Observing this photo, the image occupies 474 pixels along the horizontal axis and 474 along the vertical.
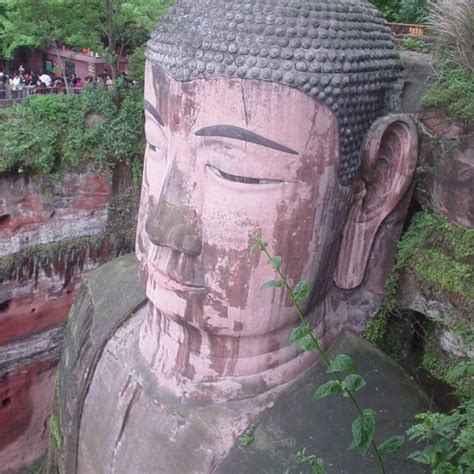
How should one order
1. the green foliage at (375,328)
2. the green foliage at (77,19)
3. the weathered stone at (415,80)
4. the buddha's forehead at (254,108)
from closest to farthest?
the buddha's forehead at (254,108) < the weathered stone at (415,80) < the green foliage at (375,328) < the green foliage at (77,19)

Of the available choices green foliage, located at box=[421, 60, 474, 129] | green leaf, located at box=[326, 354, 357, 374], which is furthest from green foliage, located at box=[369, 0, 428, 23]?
green leaf, located at box=[326, 354, 357, 374]

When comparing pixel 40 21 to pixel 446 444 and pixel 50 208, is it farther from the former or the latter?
pixel 446 444

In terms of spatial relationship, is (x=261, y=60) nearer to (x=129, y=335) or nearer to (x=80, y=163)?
(x=129, y=335)

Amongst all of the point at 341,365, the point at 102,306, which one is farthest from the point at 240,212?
the point at 102,306

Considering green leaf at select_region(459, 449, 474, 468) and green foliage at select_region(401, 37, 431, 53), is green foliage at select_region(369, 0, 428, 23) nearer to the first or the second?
green foliage at select_region(401, 37, 431, 53)

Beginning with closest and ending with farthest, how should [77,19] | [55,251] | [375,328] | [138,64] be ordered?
[375,328], [55,251], [138,64], [77,19]

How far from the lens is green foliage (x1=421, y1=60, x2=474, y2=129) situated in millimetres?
2848

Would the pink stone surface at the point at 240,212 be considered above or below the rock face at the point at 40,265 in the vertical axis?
above

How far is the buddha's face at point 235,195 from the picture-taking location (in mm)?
2547

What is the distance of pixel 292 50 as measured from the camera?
254 centimetres

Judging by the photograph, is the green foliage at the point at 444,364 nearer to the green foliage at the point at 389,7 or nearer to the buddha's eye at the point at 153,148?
the buddha's eye at the point at 153,148

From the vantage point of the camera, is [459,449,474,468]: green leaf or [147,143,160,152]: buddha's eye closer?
[459,449,474,468]: green leaf

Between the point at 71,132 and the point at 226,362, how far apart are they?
239 inches

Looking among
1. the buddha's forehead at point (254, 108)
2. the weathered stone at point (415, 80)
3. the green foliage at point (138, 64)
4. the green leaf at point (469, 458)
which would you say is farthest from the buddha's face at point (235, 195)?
the green foliage at point (138, 64)
